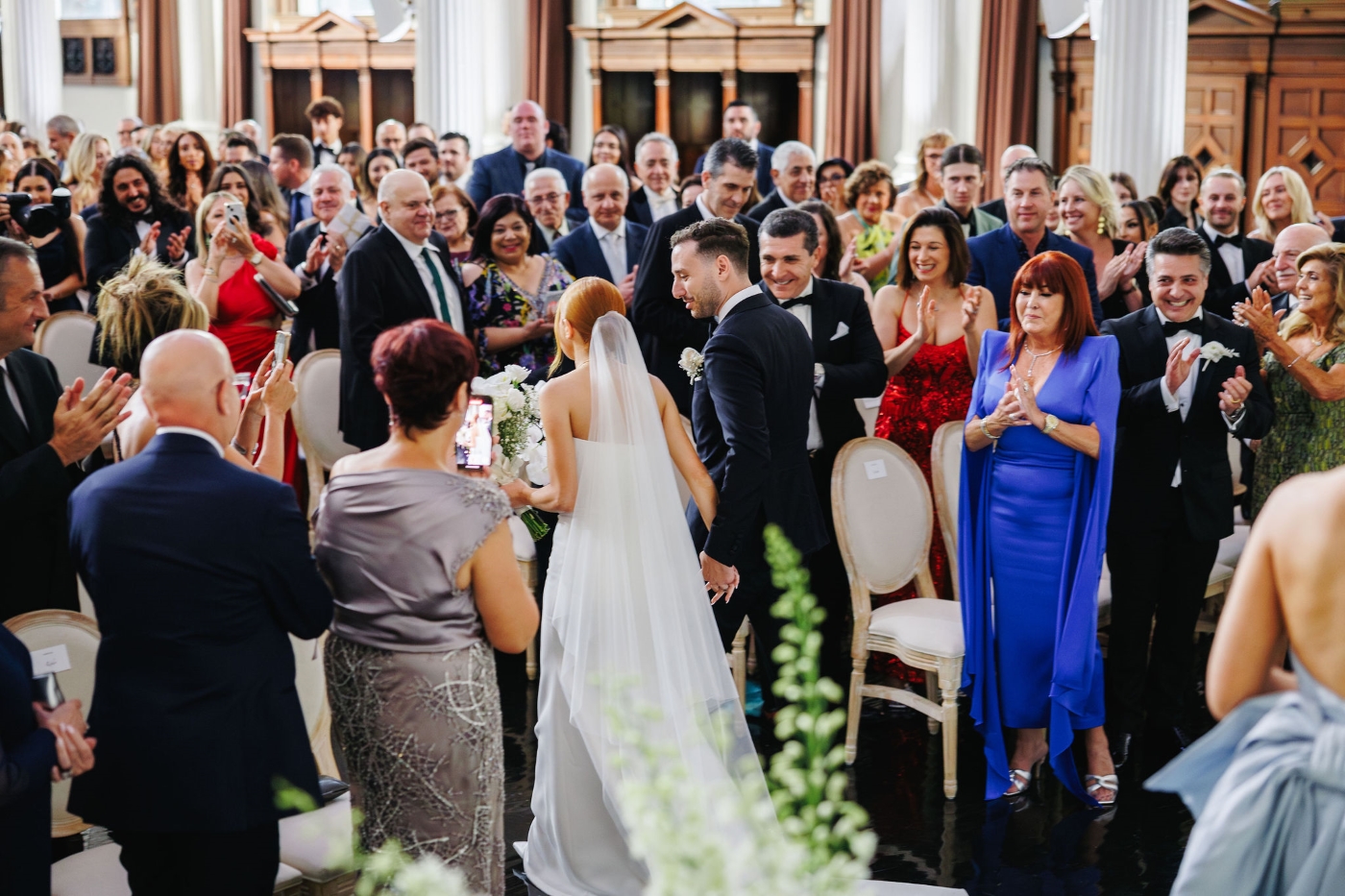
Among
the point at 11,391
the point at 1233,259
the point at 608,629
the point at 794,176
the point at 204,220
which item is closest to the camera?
the point at 11,391

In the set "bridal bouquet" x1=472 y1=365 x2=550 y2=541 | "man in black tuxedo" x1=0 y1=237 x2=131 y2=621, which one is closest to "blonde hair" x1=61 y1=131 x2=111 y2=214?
"man in black tuxedo" x1=0 y1=237 x2=131 y2=621

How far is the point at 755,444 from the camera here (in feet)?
11.6

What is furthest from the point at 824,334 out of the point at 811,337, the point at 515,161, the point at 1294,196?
the point at 515,161

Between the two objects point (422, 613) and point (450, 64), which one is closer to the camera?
point (422, 613)

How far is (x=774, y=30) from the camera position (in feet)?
44.0

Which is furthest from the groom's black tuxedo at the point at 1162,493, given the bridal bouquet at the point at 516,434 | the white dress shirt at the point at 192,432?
the white dress shirt at the point at 192,432

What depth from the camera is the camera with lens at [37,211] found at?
5207 mm

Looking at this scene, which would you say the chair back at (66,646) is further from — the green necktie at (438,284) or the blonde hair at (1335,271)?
the blonde hair at (1335,271)

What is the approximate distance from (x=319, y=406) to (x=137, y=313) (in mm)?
1714

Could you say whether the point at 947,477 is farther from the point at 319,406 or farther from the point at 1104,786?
the point at 319,406

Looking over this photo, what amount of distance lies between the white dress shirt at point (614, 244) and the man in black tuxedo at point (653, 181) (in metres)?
1.10

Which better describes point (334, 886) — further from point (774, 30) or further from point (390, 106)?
point (390, 106)

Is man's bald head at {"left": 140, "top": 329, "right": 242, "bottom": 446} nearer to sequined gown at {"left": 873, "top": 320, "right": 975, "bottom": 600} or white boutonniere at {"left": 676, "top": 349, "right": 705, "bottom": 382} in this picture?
white boutonniere at {"left": 676, "top": 349, "right": 705, "bottom": 382}

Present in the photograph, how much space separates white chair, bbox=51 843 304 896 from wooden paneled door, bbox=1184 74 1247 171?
10864 millimetres
